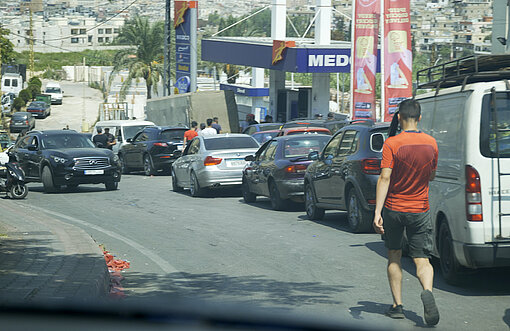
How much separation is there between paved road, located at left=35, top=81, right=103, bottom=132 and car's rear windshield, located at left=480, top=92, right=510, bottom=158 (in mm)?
68864

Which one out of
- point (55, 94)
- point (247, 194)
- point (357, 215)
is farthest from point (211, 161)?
point (55, 94)

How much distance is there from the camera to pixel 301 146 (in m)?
16.4

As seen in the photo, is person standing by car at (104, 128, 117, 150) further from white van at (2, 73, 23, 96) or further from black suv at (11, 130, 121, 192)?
white van at (2, 73, 23, 96)

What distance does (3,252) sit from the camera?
9.86 meters

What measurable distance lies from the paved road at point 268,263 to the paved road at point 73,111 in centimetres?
6082

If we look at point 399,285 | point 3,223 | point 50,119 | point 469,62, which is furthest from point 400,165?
point 50,119

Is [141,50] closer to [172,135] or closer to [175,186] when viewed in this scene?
[172,135]

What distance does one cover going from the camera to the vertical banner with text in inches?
1750

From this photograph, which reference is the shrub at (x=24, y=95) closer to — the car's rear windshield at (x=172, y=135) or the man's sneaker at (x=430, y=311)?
the car's rear windshield at (x=172, y=135)

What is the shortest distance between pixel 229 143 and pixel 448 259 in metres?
12.1

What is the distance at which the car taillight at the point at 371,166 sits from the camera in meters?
12.1

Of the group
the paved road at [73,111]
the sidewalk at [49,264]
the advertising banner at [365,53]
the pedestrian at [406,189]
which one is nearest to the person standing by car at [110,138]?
the advertising banner at [365,53]

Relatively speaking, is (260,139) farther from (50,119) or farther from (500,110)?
(50,119)

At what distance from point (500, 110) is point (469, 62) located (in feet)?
4.20
